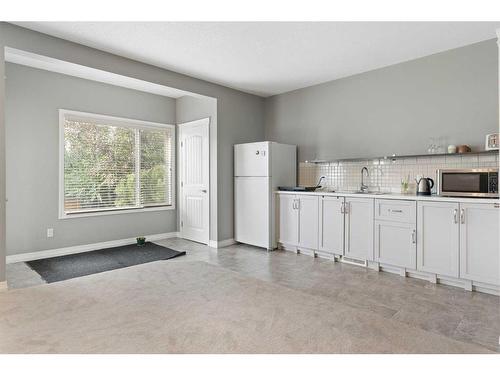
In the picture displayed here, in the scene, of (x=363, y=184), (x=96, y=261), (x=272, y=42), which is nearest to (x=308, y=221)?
(x=363, y=184)

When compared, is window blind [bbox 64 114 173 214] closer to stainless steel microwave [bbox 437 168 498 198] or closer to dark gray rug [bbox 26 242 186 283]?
dark gray rug [bbox 26 242 186 283]

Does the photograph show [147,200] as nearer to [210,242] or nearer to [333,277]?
[210,242]

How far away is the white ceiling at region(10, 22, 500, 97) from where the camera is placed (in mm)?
3104

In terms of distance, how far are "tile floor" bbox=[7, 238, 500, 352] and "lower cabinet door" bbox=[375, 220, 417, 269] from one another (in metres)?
0.18

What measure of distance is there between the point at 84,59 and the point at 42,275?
248 cm

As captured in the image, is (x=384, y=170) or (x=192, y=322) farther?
(x=384, y=170)

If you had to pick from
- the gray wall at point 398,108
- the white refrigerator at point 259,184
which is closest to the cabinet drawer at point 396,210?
the gray wall at point 398,108

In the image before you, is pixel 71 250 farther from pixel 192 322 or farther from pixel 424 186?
pixel 424 186

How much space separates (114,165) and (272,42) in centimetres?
326

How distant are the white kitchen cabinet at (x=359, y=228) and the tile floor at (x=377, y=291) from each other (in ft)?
0.65

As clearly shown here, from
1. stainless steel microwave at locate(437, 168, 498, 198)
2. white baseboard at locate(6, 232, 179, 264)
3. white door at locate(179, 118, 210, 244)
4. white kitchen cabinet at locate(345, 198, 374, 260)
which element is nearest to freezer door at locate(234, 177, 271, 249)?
white door at locate(179, 118, 210, 244)

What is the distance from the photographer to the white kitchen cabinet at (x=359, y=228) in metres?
3.84

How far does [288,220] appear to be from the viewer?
4770 mm

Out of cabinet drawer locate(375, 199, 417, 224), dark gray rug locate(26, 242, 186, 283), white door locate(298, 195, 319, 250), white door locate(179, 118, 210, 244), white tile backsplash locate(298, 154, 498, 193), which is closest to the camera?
cabinet drawer locate(375, 199, 417, 224)
